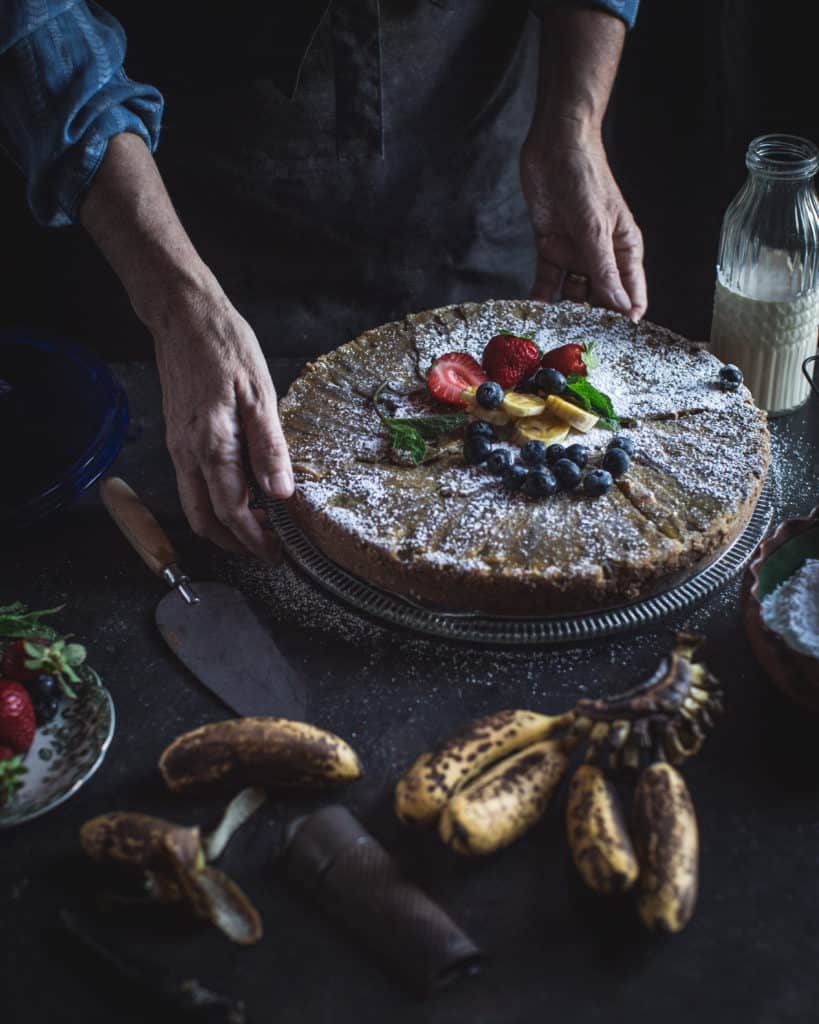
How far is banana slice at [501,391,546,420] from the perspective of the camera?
7.28 ft

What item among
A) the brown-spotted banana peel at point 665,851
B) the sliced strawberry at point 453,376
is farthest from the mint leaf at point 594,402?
the brown-spotted banana peel at point 665,851

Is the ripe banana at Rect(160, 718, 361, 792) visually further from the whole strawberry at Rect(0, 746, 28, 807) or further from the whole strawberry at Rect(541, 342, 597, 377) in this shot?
the whole strawberry at Rect(541, 342, 597, 377)

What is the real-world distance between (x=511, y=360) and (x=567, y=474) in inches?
16.5

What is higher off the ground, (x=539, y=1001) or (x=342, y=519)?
(x=342, y=519)

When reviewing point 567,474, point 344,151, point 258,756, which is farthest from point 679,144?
point 258,756

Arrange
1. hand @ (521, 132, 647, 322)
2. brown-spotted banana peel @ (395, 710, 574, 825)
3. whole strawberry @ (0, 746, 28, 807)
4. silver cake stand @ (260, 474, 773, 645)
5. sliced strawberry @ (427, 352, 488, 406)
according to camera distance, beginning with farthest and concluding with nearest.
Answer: hand @ (521, 132, 647, 322), sliced strawberry @ (427, 352, 488, 406), silver cake stand @ (260, 474, 773, 645), whole strawberry @ (0, 746, 28, 807), brown-spotted banana peel @ (395, 710, 574, 825)

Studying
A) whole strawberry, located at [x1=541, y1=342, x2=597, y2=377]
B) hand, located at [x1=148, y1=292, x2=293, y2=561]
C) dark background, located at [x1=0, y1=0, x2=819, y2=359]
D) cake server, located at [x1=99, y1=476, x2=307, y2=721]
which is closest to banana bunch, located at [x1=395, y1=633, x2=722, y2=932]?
cake server, located at [x1=99, y1=476, x2=307, y2=721]

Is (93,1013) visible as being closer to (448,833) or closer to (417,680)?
(448,833)

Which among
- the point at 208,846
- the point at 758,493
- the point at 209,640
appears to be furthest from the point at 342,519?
the point at 758,493

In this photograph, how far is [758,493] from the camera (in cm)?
212

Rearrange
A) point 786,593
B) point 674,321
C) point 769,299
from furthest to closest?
point 674,321 < point 769,299 < point 786,593

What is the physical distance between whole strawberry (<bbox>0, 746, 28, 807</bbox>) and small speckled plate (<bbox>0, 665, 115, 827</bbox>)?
0.02 meters

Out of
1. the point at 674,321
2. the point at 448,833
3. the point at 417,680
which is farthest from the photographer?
the point at 674,321

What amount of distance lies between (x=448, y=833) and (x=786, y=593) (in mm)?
732
